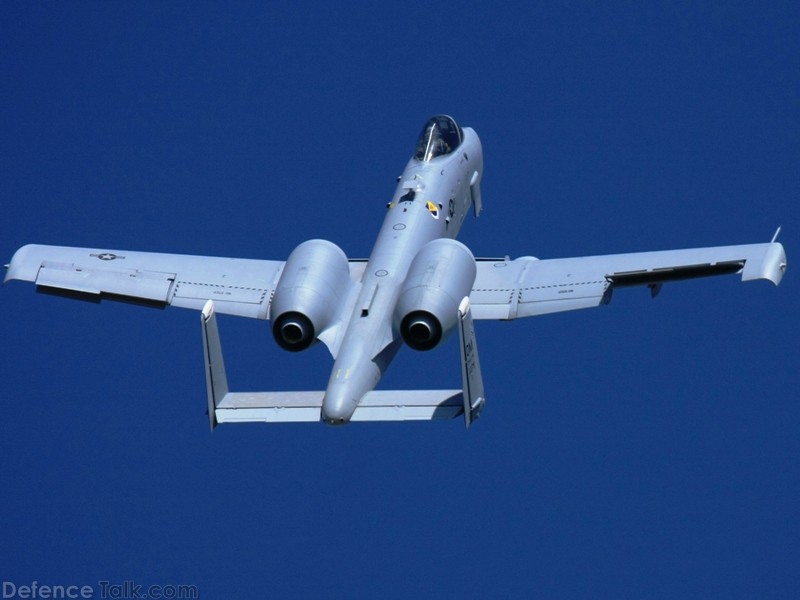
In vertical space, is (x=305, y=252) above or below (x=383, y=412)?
above

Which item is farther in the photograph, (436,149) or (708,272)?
(436,149)

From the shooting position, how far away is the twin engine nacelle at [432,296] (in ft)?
150

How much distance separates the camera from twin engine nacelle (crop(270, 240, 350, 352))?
46.2 metres

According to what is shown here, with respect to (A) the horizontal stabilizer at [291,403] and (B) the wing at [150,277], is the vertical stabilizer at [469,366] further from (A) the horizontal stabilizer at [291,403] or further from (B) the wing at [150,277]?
(B) the wing at [150,277]

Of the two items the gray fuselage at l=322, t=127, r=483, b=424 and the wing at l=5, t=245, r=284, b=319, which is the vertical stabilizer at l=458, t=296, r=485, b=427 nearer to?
the gray fuselage at l=322, t=127, r=483, b=424

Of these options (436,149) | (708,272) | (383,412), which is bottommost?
(383,412)

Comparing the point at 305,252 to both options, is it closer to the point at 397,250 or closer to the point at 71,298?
the point at 397,250

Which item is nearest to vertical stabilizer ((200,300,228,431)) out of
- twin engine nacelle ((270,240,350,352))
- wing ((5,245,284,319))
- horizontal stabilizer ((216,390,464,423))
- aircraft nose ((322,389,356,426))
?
horizontal stabilizer ((216,390,464,423))

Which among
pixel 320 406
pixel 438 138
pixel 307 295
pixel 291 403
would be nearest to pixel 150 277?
pixel 307 295

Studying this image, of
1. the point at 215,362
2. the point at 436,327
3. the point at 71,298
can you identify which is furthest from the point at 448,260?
the point at 71,298

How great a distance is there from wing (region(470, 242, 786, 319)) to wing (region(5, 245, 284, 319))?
4.48 m

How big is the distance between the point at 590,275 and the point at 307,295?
588cm

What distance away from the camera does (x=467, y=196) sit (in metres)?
55.0

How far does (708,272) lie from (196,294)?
33.6 feet
